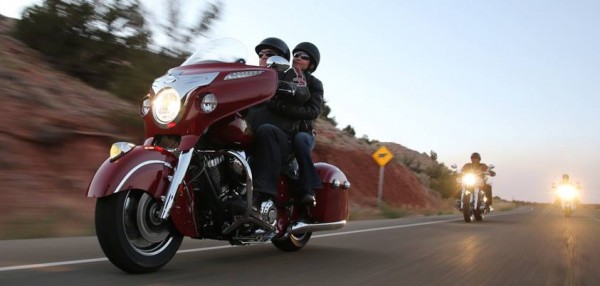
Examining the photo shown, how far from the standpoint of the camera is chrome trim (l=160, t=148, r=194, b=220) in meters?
4.21

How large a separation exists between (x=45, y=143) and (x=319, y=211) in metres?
7.21

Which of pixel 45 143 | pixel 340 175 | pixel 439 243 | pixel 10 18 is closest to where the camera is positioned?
pixel 340 175

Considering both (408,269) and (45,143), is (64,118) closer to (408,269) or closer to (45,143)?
(45,143)

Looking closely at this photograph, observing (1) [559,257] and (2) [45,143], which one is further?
(2) [45,143]

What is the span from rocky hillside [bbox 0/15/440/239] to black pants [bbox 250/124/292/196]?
4.00m

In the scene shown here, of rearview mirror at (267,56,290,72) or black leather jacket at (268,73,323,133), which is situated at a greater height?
rearview mirror at (267,56,290,72)

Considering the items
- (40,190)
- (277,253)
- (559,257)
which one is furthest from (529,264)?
(40,190)

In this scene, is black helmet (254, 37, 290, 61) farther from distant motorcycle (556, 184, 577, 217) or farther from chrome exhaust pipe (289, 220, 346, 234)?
distant motorcycle (556, 184, 577, 217)

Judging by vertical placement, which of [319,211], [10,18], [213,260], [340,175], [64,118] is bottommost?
[213,260]

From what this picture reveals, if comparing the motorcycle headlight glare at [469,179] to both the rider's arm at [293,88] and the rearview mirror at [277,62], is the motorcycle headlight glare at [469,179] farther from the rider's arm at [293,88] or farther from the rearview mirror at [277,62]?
the rearview mirror at [277,62]

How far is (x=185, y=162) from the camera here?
4406mm

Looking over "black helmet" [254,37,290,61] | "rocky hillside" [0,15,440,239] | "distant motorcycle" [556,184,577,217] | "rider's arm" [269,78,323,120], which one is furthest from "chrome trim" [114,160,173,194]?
"distant motorcycle" [556,184,577,217]

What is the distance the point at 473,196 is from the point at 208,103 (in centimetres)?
1285

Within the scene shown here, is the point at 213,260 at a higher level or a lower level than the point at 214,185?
lower
